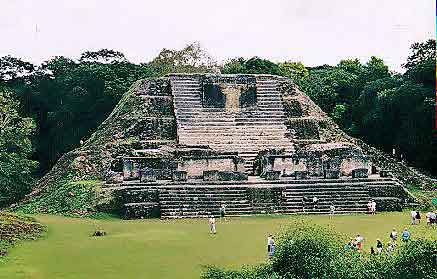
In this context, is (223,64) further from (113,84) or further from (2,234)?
(2,234)

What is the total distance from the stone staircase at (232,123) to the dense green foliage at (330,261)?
584 inches

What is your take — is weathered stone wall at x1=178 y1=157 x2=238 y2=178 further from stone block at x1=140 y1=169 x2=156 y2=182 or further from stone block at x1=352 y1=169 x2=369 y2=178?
stone block at x1=352 y1=169 x2=369 y2=178

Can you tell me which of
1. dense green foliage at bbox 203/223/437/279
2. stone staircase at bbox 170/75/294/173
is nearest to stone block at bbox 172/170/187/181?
stone staircase at bbox 170/75/294/173

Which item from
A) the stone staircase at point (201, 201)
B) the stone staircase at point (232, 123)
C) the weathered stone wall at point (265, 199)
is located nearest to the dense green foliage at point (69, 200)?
the stone staircase at point (201, 201)

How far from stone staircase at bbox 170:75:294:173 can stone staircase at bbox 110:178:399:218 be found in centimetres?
356

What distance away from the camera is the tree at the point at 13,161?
24375 millimetres

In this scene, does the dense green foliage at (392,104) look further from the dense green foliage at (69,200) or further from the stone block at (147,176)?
the dense green foliage at (69,200)

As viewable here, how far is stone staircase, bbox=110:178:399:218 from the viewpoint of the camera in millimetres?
19484

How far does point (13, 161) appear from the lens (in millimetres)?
24875

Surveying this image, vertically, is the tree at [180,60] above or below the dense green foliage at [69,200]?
above

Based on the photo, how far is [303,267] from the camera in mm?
8992

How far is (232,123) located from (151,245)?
14021 mm

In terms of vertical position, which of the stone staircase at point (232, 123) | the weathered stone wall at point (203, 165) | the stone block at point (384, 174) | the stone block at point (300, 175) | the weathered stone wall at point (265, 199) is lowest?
the weathered stone wall at point (265, 199)

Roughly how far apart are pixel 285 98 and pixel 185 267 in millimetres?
18884
